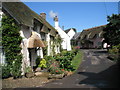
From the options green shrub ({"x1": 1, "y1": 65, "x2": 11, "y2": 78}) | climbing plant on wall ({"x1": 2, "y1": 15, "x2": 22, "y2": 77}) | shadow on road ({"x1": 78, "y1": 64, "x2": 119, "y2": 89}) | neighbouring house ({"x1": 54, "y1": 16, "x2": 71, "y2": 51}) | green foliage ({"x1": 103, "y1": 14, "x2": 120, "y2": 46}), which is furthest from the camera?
neighbouring house ({"x1": 54, "y1": 16, "x2": 71, "y2": 51})

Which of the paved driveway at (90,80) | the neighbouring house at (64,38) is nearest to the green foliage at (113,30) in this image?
the neighbouring house at (64,38)

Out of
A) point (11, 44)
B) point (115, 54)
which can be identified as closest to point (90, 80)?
point (11, 44)

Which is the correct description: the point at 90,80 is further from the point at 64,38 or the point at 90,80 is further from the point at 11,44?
the point at 64,38

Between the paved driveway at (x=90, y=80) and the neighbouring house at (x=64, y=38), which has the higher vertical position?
the neighbouring house at (x=64, y=38)

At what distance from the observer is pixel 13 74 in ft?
30.3

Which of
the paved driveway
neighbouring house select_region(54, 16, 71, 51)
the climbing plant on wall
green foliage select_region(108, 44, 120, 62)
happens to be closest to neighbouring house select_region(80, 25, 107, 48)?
neighbouring house select_region(54, 16, 71, 51)

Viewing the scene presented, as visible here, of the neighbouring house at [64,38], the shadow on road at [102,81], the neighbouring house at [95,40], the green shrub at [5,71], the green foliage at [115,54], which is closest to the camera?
the shadow on road at [102,81]

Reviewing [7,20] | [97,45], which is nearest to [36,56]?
[7,20]

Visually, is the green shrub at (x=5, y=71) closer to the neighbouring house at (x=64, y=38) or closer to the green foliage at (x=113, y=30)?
the neighbouring house at (x=64, y=38)

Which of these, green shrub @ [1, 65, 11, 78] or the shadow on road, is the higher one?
green shrub @ [1, 65, 11, 78]

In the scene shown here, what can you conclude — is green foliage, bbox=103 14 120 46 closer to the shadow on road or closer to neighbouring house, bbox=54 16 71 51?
neighbouring house, bbox=54 16 71 51

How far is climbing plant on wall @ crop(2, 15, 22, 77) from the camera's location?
9.35m

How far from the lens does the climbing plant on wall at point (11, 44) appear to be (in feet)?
30.7

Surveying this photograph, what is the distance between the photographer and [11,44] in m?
9.43
